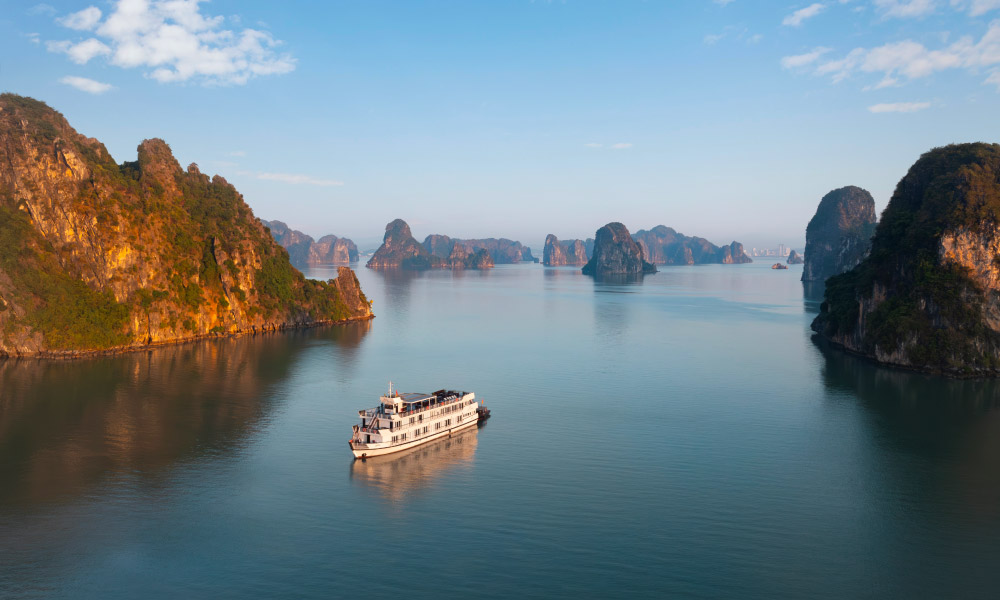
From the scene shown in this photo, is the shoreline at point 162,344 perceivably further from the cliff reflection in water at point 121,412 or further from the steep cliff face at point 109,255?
the cliff reflection in water at point 121,412

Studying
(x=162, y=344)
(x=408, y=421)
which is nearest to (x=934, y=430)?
(x=408, y=421)

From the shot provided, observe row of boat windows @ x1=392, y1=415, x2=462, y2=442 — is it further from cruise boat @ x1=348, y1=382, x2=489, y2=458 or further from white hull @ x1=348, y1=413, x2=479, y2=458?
white hull @ x1=348, y1=413, x2=479, y2=458

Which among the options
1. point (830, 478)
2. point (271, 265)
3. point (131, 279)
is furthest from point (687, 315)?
point (131, 279)

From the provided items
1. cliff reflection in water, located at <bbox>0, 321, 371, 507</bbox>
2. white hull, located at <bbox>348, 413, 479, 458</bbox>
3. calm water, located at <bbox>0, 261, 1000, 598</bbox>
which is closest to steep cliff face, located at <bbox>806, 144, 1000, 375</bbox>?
calm water, located at <bbox>0, 261, 1000, 598</bbox>

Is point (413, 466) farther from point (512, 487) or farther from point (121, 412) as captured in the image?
point (121, 412)

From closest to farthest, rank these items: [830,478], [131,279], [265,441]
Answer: [830,478] → [265,441] → [131,279]

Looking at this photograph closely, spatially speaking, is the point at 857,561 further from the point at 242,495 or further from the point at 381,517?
the point at 242,495
